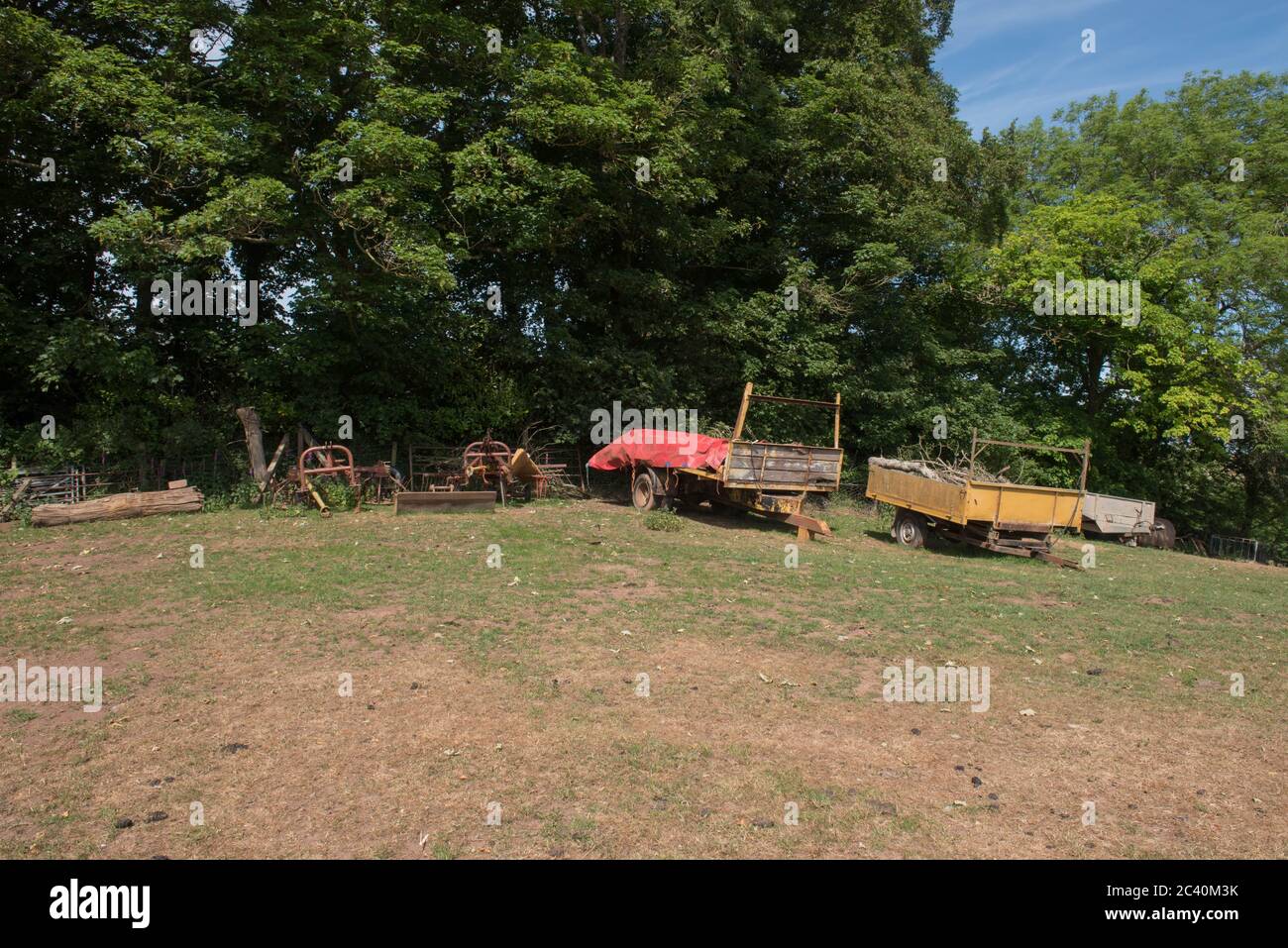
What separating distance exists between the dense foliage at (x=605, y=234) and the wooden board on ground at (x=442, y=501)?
15.0 ft

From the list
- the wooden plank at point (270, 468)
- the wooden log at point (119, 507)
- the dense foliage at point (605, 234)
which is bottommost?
the wooden log at point (119, 507)

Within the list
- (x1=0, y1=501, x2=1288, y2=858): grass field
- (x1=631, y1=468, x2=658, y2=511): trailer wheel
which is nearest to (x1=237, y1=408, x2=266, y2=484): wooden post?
(x1=0, y1=501, x2=1288, y2=858): grass field

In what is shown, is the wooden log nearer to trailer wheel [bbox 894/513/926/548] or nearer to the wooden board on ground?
the wooden board on ground

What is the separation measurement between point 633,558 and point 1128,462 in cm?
2522

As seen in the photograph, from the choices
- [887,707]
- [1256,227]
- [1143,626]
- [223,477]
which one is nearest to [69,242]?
[223,477]

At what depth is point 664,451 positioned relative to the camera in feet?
58.6

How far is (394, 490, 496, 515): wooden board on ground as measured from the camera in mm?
16234

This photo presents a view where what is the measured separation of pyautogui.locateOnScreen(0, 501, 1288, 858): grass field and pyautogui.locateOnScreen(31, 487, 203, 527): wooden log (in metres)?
2.44

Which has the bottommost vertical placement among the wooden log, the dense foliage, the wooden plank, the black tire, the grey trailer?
the black tire

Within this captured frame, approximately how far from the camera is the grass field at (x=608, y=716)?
15.4 ft

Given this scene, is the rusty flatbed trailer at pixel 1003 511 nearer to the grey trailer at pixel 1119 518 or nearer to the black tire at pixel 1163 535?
the grey trailer at pixel 1119 518

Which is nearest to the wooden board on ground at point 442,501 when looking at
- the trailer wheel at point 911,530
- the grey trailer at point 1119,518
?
the trailer wheel at point 911,530

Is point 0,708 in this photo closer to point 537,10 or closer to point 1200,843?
point 1200,843

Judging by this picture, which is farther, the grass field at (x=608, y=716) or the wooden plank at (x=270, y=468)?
the wooden plank at (x=270, y=468)
